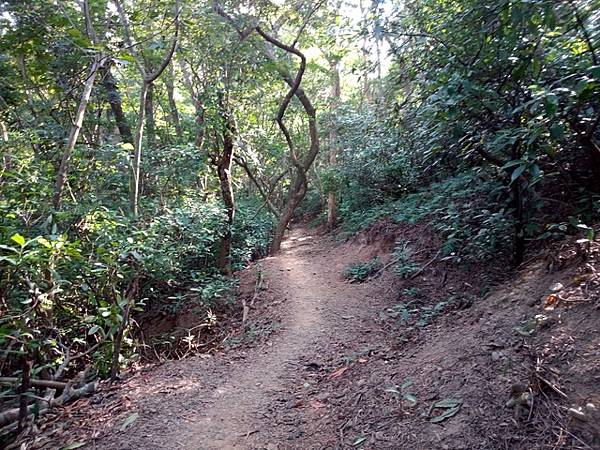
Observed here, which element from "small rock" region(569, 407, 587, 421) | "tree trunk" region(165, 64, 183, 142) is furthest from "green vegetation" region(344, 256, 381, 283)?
"tree trunk" region(165, 64, 183, 142)

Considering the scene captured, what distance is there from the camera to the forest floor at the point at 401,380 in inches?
99.7

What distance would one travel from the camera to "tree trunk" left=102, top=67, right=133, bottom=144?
30.9 ft

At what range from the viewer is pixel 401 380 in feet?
11.8

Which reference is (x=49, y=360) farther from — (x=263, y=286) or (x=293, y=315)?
(x=263, y=286)

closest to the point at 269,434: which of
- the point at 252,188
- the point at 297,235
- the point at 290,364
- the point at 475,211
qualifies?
the point at 290,364

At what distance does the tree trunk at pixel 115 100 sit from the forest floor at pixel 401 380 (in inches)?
273

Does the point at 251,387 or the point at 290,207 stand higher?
the point at 290,207

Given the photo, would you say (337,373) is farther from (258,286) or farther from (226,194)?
(226,194)

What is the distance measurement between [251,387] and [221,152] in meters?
7.64

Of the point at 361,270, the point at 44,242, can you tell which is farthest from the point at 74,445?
the point at 361,270

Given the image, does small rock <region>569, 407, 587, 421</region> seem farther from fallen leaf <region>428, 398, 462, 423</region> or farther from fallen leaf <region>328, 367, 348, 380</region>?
fallen leaf <region>328, 367, 348, 380</region>

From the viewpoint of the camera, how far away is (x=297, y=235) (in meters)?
16.3

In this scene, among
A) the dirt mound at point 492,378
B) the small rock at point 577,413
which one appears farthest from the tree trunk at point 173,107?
the small rock at point 577,413

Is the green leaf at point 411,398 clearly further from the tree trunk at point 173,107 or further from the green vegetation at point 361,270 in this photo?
the tree trunk at point 173,107
